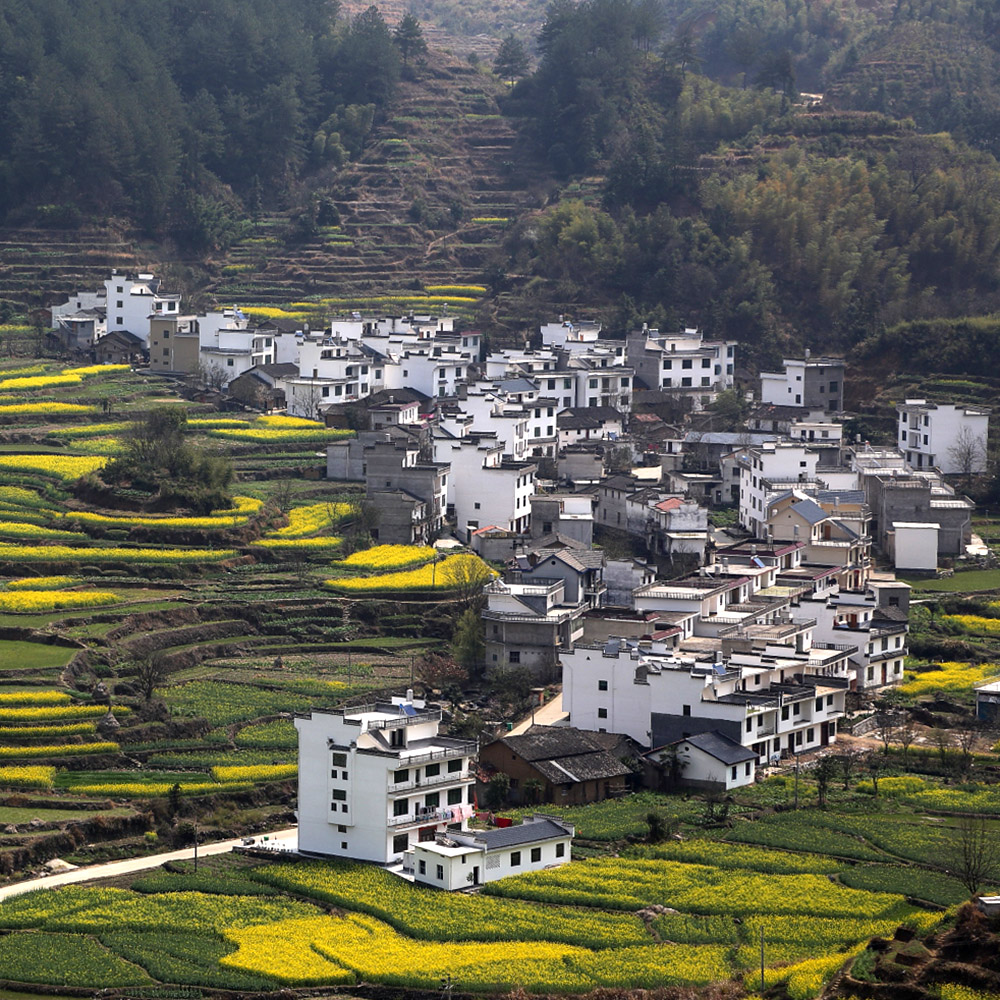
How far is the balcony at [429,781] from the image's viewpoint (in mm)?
41250

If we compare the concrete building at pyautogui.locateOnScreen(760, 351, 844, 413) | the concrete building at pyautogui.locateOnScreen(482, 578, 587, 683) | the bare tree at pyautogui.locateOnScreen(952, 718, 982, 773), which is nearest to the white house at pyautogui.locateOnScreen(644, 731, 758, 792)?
the bare tree at pyautogui.locateOnScreen(952, 718, 982, 773)

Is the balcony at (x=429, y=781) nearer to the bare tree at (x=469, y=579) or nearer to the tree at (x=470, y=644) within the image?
the tree at (x=470, y=644)

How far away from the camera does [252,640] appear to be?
5466cm

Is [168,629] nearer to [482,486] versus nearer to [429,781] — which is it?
[482,486]

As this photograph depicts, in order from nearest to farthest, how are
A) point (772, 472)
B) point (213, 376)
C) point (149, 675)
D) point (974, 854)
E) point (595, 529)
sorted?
point (974, 854)
point (149, 675)
point (595, 529)
point (772, 472)
point (213, 376)

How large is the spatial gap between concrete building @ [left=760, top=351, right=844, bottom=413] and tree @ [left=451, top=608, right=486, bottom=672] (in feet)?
80.6

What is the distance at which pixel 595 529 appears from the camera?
212ft

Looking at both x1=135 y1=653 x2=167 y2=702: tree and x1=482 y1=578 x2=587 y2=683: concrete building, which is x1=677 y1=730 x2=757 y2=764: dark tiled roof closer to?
x1=482 y1=578 x2=587 y2=683: concrete building

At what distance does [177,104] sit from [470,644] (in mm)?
47671

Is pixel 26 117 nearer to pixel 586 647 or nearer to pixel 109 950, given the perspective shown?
pixel 586 647

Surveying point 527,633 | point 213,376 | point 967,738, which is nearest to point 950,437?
point 527,633

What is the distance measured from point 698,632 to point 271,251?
44.5 meters

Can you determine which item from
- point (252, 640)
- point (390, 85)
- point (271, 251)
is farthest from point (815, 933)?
point (390, 85)

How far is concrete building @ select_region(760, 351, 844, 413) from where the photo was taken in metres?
76.2
